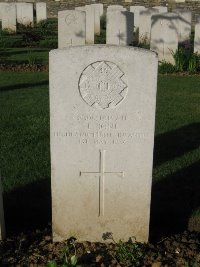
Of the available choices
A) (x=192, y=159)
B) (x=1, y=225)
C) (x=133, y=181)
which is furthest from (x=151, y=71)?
(x=192, y=159)

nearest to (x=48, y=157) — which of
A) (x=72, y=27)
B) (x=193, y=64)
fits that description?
(x=193, y=64)

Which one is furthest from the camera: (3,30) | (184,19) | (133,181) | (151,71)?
(3,30)

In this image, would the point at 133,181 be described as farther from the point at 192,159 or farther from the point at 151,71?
A: the point at 192,159

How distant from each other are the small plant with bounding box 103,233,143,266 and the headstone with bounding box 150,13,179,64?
8511 millimetres

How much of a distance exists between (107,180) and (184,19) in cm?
970

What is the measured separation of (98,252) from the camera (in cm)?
366

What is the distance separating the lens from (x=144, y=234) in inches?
151

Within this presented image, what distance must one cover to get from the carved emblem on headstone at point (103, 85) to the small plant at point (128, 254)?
1.09 metres

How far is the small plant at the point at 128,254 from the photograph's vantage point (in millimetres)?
3473

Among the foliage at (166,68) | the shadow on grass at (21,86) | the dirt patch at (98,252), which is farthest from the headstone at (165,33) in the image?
the dirt patch at (98,252)

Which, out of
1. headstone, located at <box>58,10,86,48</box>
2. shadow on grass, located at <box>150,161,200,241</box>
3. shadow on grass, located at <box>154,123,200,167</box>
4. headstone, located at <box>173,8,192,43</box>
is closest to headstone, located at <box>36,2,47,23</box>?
A: headstone, located at <box>58,10,86,48</box>

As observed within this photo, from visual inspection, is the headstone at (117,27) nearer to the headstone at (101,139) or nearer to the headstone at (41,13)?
the headstone at (101,139)

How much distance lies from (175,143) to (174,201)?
1.64m

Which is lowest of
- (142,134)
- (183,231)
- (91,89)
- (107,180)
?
(183,231)
